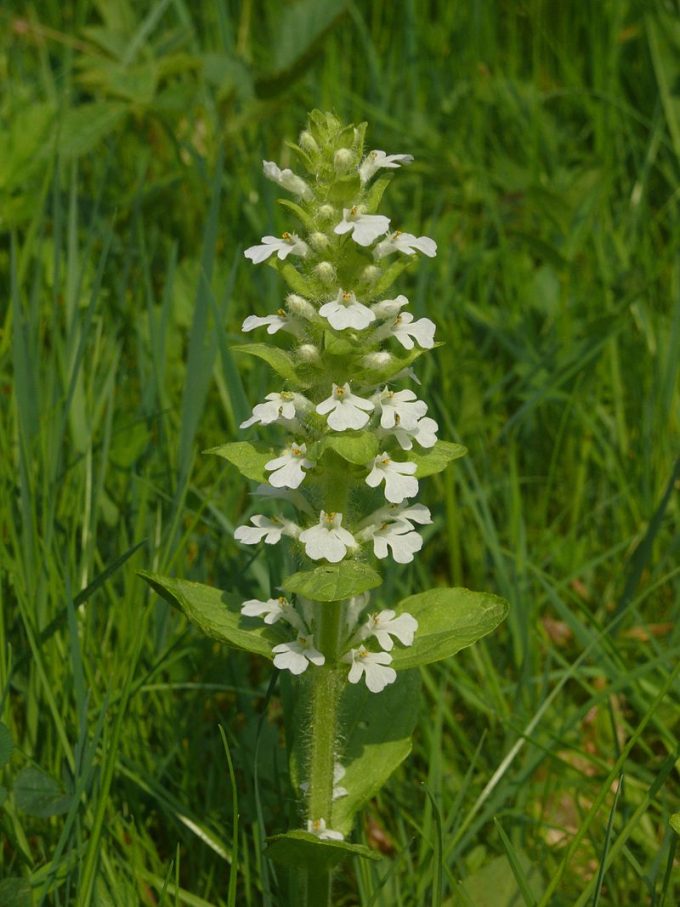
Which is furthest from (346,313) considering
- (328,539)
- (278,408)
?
(328,539)

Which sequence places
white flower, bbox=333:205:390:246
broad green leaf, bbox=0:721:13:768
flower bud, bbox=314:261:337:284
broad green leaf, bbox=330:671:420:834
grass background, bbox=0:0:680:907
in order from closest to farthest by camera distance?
1. white flower, bbox=333:205:390:246
2. flower bud, bbox=314:261:337:284
3. broad green leaf, bbox=0:721:13:768
4. broad green leaf, bbox=330:671:420:834
5. grass background, bbox=0:0:680:907

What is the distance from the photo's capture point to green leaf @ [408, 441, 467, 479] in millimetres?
2299

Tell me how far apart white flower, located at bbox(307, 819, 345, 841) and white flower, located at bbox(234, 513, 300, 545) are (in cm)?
63

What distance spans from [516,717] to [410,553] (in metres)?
0.94

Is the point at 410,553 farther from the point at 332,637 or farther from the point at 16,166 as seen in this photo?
the point at 16,166

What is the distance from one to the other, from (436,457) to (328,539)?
30 cm

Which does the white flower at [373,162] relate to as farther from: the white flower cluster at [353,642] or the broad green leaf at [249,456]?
the white flower cluster at [353,642]

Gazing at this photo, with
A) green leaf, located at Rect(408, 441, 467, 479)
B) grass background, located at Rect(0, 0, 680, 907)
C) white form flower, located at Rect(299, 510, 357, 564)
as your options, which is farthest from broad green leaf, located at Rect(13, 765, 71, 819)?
green leaf, located at Rect(408, 441, 467, 479)

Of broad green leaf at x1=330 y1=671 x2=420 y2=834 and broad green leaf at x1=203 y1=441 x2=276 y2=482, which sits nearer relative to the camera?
broad green leaf at x1=203 y1=441 x2=276 y2=482

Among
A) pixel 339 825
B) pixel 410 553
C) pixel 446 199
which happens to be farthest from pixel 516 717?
pixel 446 199

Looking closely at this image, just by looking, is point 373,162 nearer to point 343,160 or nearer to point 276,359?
point 343,160

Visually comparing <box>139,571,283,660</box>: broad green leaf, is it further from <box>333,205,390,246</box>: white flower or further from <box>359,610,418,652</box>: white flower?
<box>333,205,390,246</box>: white flower

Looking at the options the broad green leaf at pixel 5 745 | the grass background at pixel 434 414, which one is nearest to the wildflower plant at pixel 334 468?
the grass background at pixel 434 414

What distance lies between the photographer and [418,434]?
2260 mm
